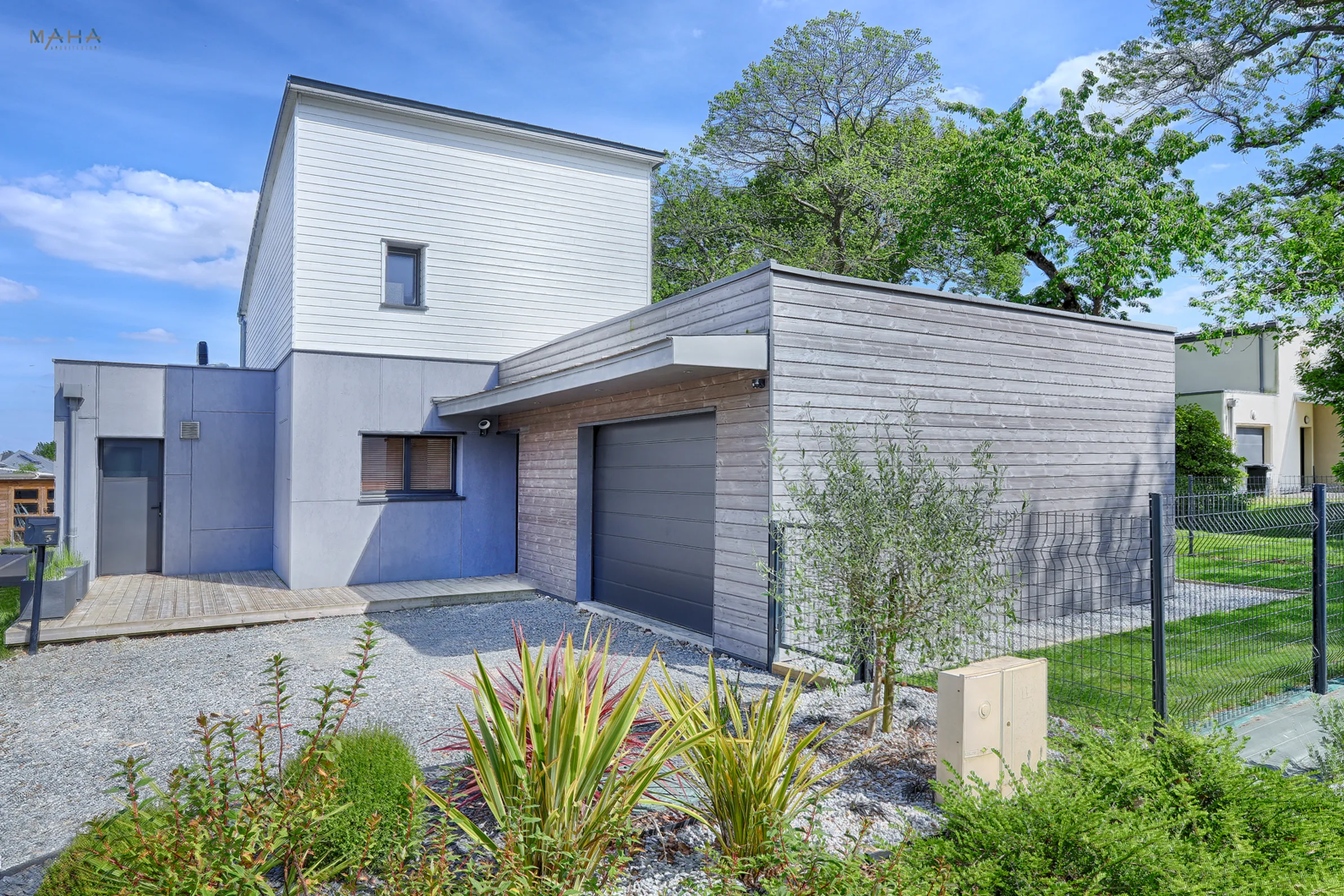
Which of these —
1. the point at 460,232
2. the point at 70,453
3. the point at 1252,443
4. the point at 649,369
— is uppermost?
the point at 460,232

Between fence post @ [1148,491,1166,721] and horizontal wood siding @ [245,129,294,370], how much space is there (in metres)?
10.2

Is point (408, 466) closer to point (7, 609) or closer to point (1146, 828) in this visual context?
point (7, 609)

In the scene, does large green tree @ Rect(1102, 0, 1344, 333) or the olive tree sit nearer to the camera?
the olive tree

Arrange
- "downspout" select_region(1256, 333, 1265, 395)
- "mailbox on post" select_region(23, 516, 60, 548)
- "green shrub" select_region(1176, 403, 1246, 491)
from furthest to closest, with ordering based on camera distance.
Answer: "downspout" select_region(1256, 333, 1265, 395) < "green shrub" select_region(1176, 403, 1246, 491) < "mailbox on post" select_region(23, 516, 60, 548)

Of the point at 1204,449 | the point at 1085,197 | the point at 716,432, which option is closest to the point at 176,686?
the point at 716,432

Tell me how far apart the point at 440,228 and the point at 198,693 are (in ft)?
24.9

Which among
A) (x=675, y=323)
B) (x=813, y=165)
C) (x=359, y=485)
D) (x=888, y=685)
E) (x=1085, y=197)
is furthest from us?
(x=813, y=165)

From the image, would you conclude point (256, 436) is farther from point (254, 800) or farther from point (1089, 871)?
point (1089, 871)

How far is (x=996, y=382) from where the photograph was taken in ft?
26.5

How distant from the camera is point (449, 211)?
456 inches

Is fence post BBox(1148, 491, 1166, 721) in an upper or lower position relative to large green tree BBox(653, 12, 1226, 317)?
lower

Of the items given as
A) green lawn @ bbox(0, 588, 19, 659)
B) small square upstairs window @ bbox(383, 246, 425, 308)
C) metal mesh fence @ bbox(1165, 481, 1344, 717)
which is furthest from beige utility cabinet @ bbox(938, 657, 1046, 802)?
small square upstairs window @ bbox(383, 246, 425, 308)

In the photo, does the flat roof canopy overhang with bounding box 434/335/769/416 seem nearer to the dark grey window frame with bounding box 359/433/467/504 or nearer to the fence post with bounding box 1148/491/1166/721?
the dark grey window frame with bounding box 359/433/467/504

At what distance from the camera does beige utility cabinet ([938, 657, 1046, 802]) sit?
11.6 ft
